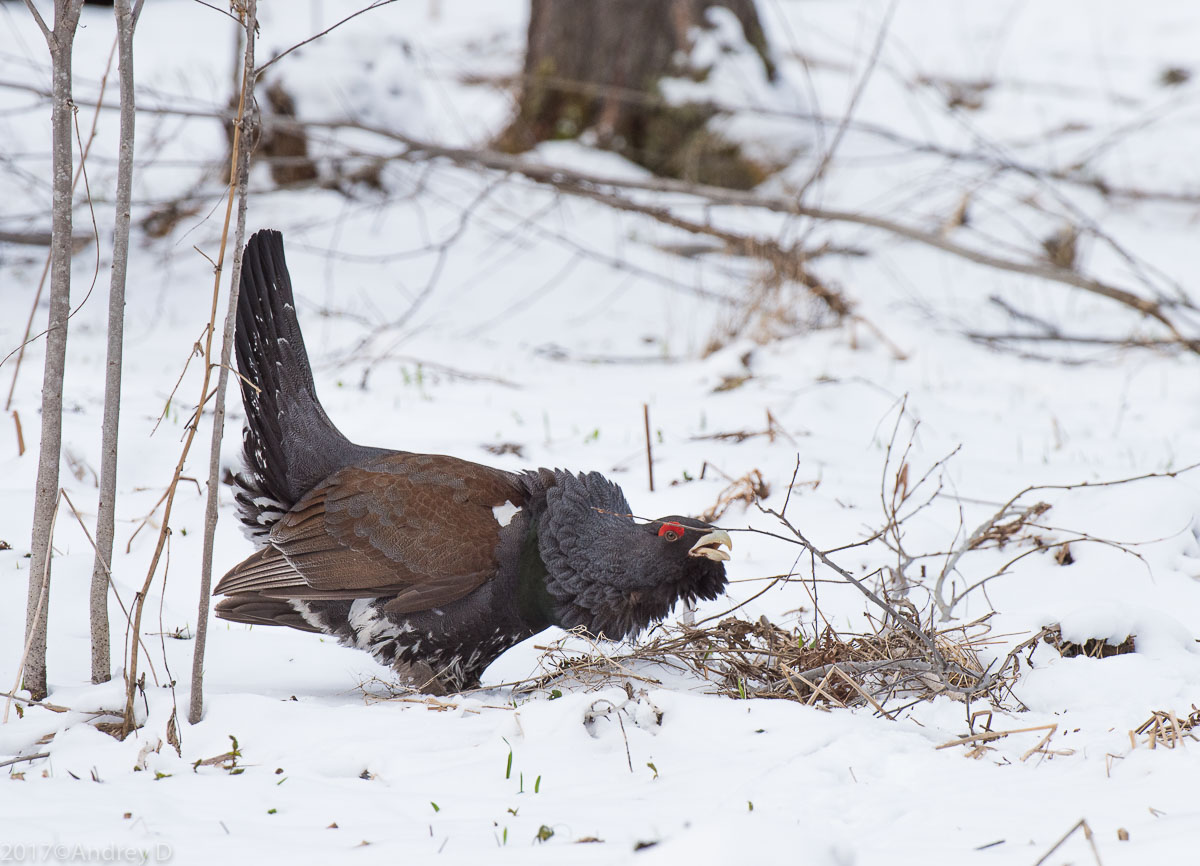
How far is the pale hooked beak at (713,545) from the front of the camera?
10.1ft

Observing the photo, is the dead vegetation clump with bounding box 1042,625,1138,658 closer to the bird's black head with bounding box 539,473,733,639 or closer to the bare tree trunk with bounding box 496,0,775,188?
the bird's black head with bounding box 539,473,733,639

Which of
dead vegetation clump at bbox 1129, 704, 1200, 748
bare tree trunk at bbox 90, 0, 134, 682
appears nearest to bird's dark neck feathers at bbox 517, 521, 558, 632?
bare tree trunk at bbox 90, 0, 134, 682

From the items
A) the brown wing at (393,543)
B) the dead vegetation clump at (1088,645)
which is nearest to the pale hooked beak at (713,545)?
the brown wing at (393,543)

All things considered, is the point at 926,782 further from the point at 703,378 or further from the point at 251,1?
the point at 703,378

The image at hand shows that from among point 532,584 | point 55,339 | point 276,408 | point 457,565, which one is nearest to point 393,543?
point 457,565

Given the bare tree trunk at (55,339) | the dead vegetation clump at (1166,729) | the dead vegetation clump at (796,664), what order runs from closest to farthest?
the dead vegetation clump at (1166,729)
the bare tree trunk at (55,339)
the dead vegetation clump at (796,664)

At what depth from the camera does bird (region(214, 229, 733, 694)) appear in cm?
319

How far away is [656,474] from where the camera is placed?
4.70m

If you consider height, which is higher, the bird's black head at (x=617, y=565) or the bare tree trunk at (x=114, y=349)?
the bare tree trunk at (x=114, y=349)

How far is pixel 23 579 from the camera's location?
343 cm

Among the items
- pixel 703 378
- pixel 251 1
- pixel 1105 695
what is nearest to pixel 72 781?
pixel 251 1

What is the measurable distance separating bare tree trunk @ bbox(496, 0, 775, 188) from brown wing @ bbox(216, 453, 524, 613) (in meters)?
6.90

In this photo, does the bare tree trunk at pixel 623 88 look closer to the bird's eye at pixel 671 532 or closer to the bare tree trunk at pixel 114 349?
the bird's eye at pixel 671 532

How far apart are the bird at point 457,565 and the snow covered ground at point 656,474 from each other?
0.21 metres
